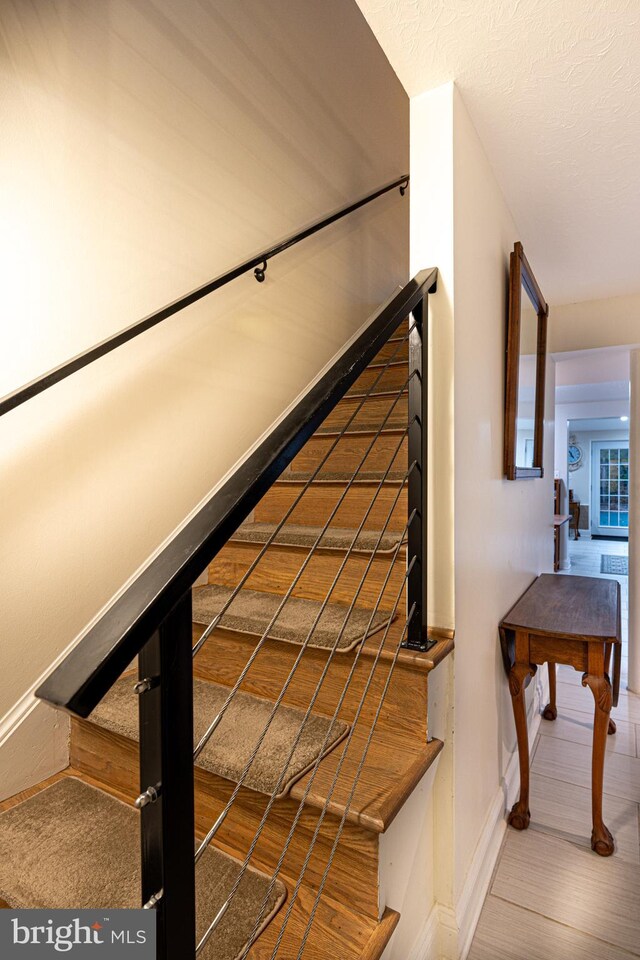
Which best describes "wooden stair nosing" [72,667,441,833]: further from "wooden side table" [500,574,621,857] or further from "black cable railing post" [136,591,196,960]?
"wooden side table" [500,574,621,857]

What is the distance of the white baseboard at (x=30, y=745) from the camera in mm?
1290

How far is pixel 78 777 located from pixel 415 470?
1.23 m

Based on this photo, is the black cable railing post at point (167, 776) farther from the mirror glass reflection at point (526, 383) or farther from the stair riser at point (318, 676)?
the mirror glass reflection at point (526, 383)

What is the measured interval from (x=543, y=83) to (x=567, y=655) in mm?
1705

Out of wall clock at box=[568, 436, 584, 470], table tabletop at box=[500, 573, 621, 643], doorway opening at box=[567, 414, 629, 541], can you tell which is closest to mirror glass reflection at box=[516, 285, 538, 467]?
table tabletop at box=[500, 573, 621, 643]

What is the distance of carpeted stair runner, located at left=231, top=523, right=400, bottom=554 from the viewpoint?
1.57 meters

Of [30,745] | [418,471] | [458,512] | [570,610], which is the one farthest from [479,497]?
[30,745]

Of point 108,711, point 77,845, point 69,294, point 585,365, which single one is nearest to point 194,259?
point 69,294

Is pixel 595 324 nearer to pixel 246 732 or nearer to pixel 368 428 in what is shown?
pixel 368 428

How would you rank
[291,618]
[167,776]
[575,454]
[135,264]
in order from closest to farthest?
[167,776]
[291,618]
[135,264]
[575,454]

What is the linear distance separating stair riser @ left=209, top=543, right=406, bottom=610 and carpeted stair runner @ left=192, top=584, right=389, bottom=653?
33mm

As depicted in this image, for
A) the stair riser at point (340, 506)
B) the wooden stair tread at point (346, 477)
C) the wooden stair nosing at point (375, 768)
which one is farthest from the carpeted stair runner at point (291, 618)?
the wooden stair tread at point (346, 477)

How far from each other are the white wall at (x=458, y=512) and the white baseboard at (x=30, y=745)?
0.94 metres

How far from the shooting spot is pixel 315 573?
166 centimetres
